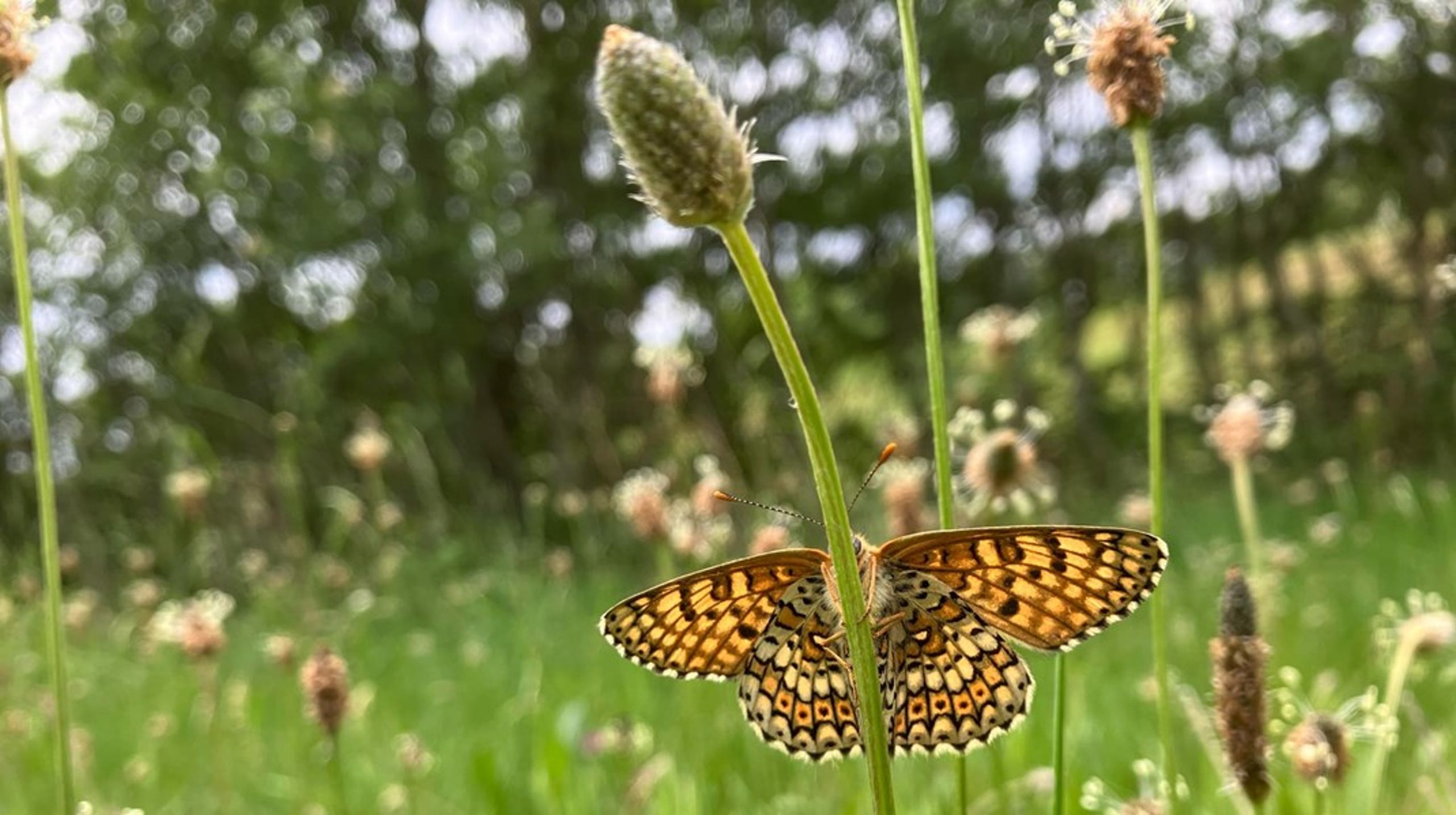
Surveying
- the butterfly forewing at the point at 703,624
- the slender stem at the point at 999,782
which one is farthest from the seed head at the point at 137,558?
the butterfly forewing at the point at 703,624

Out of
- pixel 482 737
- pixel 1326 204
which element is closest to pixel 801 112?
pixel 1326 204

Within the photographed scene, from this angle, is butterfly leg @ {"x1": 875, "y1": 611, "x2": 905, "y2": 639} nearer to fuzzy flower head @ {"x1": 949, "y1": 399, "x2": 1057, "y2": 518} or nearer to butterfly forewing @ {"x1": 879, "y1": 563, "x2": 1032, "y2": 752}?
butterfly forewing @ {"x1": 879, "y1": 563, "x2": 1032, "y2": 752}

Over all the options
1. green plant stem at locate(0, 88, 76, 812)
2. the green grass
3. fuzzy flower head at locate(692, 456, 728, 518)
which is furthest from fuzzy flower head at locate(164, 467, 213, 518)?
green plant stem at locate(0, 88, 76, 812)

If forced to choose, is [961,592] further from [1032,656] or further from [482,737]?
[1032,656]

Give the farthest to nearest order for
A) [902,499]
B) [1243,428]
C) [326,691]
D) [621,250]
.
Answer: [621,250] → [902,499] → [1243,428] → [326,691]

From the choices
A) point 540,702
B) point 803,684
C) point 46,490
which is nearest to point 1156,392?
point 803,684

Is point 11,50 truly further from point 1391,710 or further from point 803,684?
point 1391,710

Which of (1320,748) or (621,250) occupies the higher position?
(621,250)

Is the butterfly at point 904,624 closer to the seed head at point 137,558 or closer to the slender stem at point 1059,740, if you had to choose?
the slender stem at point 1059,740
